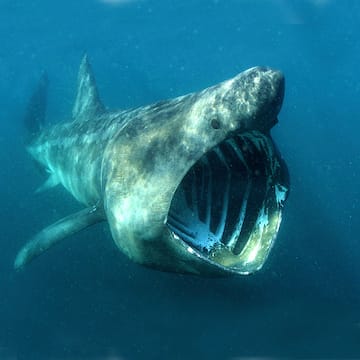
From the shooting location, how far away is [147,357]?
874cm

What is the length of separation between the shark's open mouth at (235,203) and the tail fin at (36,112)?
6499mm

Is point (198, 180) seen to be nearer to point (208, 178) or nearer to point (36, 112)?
point (208, 178)

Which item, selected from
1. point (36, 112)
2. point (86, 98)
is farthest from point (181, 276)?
point (36, 112)

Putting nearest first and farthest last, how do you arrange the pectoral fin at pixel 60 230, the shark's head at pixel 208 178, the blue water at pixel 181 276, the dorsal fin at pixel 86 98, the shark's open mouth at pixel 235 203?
1. the shark's head at pixel 208 178
2. the shark's open mouth at pixel 235 203
3. the pectoral fin at pixel 60 230
4. the dorsal fin at pixel 86 98
5. the blue water at pixel 181 276

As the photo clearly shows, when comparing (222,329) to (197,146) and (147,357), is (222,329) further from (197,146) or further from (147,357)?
(197,146)

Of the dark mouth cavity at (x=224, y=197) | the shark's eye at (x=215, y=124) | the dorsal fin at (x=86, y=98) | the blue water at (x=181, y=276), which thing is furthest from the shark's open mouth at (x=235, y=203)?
the blue water at (x=181, y=276)

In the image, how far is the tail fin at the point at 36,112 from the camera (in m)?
10.7

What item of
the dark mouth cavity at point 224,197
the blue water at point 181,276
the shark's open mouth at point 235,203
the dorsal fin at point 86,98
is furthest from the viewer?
the blue water at point 181,276

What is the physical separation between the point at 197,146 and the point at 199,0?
22802mm

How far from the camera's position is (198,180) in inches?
193

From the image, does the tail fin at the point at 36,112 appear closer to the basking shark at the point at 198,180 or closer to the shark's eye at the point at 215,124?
the basking shark at the point at 198,180

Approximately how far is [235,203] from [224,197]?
0.68 feet

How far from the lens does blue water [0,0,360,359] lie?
9.21 metres

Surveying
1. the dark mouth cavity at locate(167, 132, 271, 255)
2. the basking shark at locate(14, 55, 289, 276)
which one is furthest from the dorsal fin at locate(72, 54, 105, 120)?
the dark mouth cavity at locate(167, 132, 271, 255)
